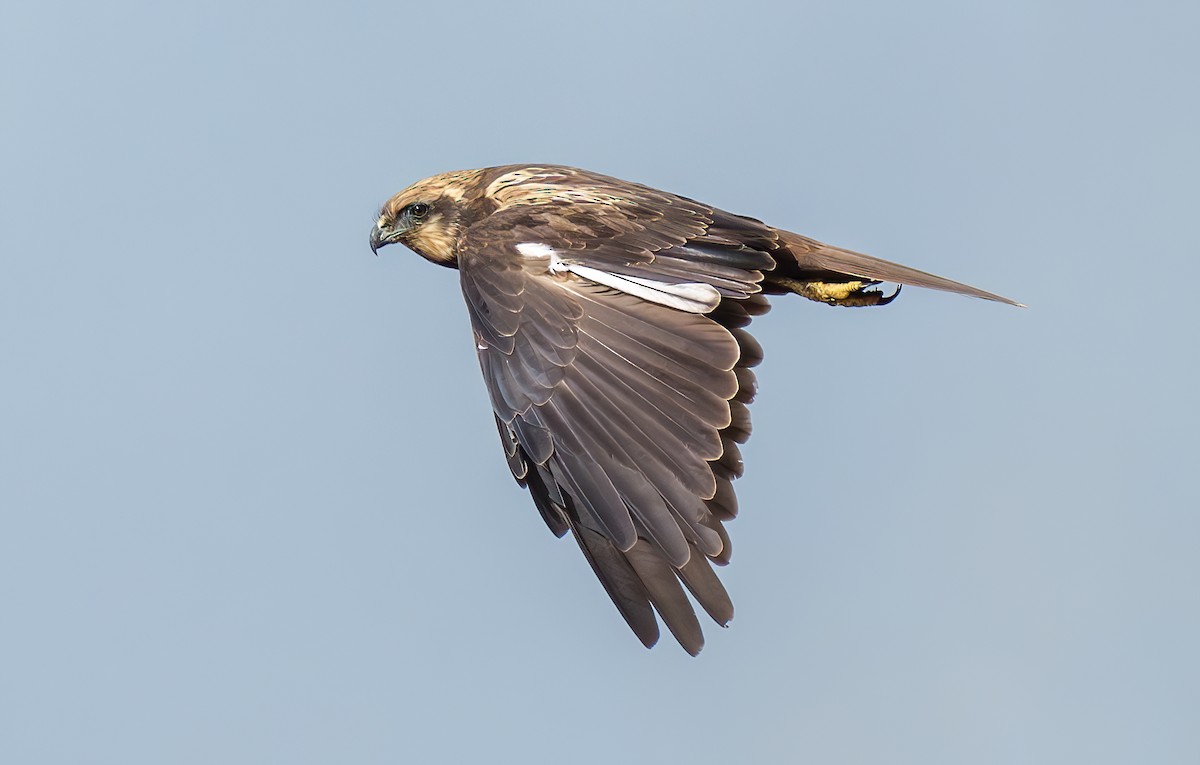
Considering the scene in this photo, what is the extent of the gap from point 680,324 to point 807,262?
58.2 inches

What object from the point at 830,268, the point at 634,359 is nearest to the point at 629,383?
the point at 634,359

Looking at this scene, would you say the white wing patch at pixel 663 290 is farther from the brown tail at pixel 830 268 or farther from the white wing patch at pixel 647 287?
the brown tail at pixel 830 268

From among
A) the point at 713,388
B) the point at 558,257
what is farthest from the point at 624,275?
the point at 713,388

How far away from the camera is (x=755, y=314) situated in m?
8.22

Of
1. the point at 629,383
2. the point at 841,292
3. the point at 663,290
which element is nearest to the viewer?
the point at 629,383

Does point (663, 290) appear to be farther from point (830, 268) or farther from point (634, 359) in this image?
point (830, 268)

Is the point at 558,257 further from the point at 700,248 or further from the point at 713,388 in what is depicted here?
the point at 713,388

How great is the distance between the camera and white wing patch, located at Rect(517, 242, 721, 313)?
316 inches

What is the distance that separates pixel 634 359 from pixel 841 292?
190 cm

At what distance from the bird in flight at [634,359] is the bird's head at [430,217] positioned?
786 mm

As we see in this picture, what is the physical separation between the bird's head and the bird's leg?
192 centimetres

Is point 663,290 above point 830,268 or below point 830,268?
below

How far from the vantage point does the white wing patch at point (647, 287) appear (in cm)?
803

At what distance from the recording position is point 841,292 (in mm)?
9328
